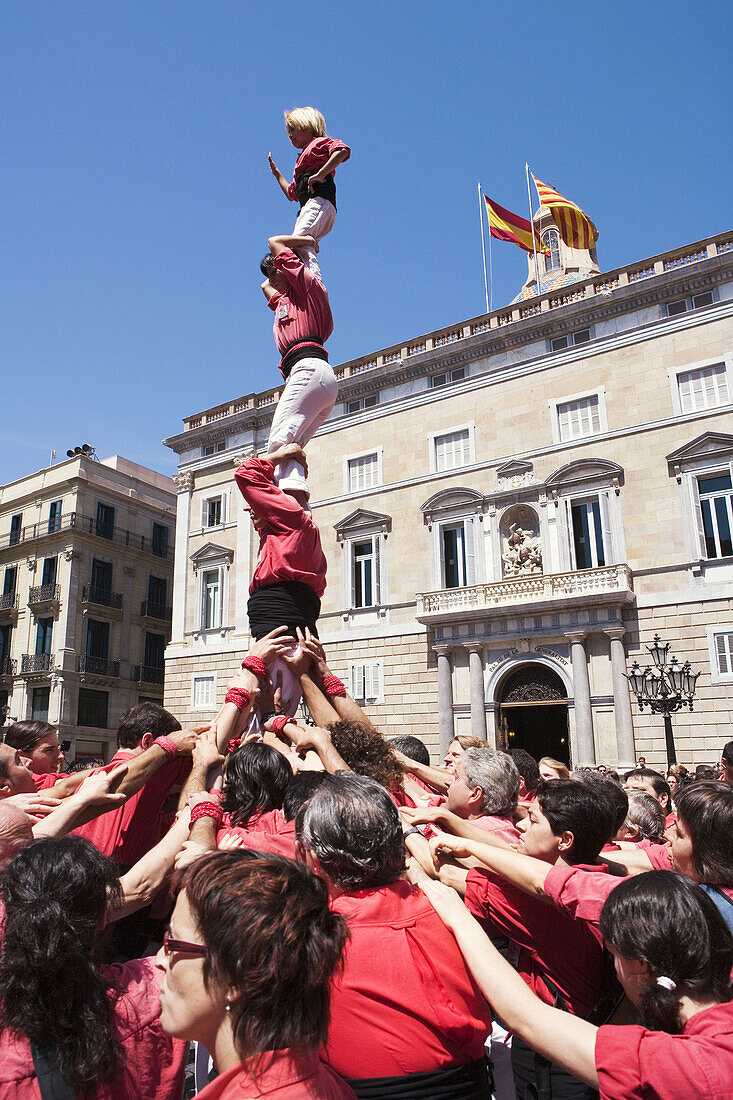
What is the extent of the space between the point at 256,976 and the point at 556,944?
1485 millimetres

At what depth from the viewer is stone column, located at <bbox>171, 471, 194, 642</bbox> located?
29578mm

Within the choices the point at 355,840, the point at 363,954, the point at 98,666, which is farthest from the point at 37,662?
the point at 363,954

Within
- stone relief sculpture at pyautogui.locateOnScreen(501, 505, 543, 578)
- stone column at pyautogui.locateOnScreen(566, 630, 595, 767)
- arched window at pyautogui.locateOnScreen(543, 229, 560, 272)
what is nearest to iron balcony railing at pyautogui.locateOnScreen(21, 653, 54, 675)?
stone relief sculpture at pyautogui.locateOnScreen(501, 505, 543, 578)

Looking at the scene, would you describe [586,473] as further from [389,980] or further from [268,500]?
[389,980]

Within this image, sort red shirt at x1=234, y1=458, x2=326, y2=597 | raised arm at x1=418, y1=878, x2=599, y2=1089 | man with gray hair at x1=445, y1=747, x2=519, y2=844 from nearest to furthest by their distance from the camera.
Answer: raised arm at x1=418, y1=878, x2=599, y2=1089, man with gray hair at x1=445, y1=747, x2=519, y2=844, red shirt at x1=234, y1=458, x2=326, y2=597

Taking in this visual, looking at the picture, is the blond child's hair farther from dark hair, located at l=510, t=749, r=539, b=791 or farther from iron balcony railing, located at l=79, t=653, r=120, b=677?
iron balcony railing, located at l=79, t=653, r=120, b=677

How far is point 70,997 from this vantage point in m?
1.91

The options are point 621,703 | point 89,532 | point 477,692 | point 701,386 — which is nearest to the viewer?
point 621,703

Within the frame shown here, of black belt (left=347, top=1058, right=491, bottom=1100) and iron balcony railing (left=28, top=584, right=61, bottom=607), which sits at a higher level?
iron balcony railing (left=28, top=584, right=61, bottom=607)

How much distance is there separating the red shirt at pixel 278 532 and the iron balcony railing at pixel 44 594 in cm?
3091

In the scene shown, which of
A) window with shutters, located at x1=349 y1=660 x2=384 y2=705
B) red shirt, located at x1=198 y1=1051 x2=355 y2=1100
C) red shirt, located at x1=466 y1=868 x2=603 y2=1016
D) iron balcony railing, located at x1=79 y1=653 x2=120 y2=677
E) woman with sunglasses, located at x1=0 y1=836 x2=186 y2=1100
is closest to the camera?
red shirt, located at x1=198 y1=1051 x2=355 y2=1100

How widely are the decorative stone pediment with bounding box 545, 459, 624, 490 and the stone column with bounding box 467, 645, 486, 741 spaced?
5.34 metres

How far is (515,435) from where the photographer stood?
77.5 ft

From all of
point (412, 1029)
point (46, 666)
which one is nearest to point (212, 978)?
point (412, 1029)
